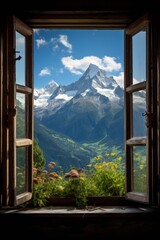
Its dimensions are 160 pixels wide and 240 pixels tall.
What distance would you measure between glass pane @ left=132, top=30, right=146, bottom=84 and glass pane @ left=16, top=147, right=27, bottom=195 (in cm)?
115

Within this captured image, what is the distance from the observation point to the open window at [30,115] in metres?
3.04

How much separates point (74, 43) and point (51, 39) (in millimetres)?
1756

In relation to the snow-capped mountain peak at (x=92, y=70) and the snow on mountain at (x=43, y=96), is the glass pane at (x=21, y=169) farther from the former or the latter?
the snow-capped mountain peak at (x=92, y=70)

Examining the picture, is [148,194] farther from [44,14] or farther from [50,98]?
[50,98]

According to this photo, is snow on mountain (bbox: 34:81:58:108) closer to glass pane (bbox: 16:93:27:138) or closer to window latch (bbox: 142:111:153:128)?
glass pane (bbox: 16:93:27:138)

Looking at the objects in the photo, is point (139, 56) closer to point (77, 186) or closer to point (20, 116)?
point (20, 116)

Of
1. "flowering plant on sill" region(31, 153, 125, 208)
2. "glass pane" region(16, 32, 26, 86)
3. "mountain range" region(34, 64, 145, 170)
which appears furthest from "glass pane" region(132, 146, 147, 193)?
"mountain range" region(34, 64, 145, 170)

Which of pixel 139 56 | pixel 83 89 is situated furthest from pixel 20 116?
pixel 83 89

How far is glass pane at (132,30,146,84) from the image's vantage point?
3195mm

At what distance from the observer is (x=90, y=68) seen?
23.9 meters

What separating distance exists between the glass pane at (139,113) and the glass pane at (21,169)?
38.8 inches

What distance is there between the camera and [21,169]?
127 inches

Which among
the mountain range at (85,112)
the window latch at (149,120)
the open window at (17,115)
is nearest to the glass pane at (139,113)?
the window latch at (149,120)
